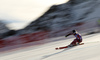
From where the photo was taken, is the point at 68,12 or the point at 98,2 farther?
the point at 68,12

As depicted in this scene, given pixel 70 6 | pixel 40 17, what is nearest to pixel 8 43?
pixel 70 6

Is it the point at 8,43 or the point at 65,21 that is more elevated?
the point at 65,21

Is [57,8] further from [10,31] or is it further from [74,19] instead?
[10,31]

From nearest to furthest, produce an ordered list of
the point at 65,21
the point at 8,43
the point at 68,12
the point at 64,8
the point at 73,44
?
1. the point at 73,44
2. the point at 8,43
3. the point at 65,21
4. the point at 68,12
5. the point at 64,8

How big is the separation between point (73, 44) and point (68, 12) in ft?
97.9

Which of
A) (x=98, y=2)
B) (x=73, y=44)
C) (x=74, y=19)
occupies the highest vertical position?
(x=98, y=2)

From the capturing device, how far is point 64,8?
4141 cm

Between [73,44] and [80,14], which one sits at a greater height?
[80,14]

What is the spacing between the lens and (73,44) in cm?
923

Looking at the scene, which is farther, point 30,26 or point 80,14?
point 30,26

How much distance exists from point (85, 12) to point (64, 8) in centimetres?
887

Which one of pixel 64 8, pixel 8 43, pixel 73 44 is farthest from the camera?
pixel 64 8

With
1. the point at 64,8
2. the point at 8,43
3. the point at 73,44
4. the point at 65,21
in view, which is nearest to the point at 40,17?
the point at 64,8

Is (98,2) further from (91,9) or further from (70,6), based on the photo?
(70,6)
